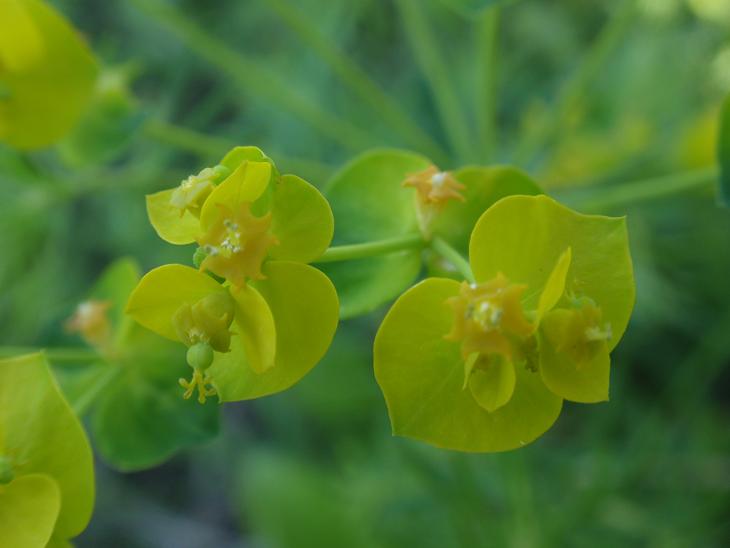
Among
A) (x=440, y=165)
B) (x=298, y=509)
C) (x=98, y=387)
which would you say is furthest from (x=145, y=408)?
(x=298, y=509)

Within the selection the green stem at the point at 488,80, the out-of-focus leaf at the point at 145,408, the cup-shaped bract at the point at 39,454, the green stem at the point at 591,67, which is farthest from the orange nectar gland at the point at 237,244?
the green stem at the point at 591,67

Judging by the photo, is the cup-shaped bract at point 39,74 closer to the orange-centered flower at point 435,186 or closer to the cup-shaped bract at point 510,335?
the orange-centered flower at point 435,186

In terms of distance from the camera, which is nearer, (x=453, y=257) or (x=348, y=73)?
(x=453, y=257)

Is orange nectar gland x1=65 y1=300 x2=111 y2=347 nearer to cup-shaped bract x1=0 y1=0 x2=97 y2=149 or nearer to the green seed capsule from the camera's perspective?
cup-shaped bract x1=0 y1=0 x2=97 y2=149

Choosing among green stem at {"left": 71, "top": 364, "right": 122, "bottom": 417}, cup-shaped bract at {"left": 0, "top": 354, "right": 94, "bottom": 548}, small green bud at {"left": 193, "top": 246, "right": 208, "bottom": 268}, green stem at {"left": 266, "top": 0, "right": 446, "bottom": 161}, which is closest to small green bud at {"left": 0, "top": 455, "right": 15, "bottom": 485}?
cup-shaped bract at {"left": 0, "top": 354, "right": 94, "bottom": 548}

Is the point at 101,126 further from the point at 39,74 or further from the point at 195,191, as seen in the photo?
the point at 195,191

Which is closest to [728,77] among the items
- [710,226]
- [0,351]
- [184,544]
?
[710,226]

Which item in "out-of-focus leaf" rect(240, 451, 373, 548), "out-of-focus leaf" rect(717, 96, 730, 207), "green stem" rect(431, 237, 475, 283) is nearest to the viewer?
"green stem" rect(431, 237, 475, 283)
